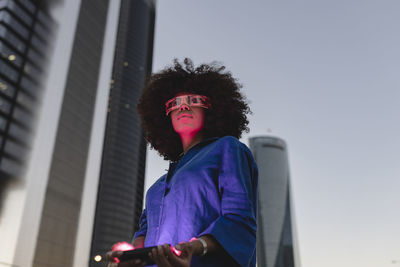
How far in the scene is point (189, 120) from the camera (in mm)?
1894

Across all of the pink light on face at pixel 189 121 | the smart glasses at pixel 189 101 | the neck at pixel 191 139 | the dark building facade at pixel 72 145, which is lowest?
the neck at pixel 191 139

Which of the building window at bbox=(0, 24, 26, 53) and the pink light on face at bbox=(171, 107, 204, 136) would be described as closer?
the pink light on face at bbox=(171, 107, 204, 136)

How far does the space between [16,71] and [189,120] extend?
6135 cm

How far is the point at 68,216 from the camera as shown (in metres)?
56.9

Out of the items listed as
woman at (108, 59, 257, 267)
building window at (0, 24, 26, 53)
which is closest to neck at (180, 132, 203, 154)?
woman at (108, 59, 257, 267)

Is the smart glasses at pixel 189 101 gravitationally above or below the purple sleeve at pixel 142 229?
above

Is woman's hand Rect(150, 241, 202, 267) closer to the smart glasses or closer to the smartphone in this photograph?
the smartphone

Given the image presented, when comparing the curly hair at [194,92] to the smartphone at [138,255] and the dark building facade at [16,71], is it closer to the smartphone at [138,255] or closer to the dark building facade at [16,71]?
the smartphone at [138,255]

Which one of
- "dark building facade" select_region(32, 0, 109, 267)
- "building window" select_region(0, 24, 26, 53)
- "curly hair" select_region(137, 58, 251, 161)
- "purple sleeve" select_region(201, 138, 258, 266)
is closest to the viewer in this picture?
"purple sleeve" select_region(201, 138, 258, 266)

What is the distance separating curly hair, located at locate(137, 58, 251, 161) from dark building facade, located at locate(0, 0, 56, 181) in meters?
51.6

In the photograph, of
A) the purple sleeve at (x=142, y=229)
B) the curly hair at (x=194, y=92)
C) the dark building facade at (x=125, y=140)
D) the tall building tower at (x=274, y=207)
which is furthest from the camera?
the tall building tower at (x=274, y=207)

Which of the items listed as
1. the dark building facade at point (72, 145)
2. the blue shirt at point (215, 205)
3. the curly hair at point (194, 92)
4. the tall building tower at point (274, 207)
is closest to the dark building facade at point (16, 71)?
the dark building facade at point (72, 145)

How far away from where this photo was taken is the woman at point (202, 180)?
119 centimetres

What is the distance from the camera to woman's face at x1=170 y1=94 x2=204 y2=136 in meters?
1.89
